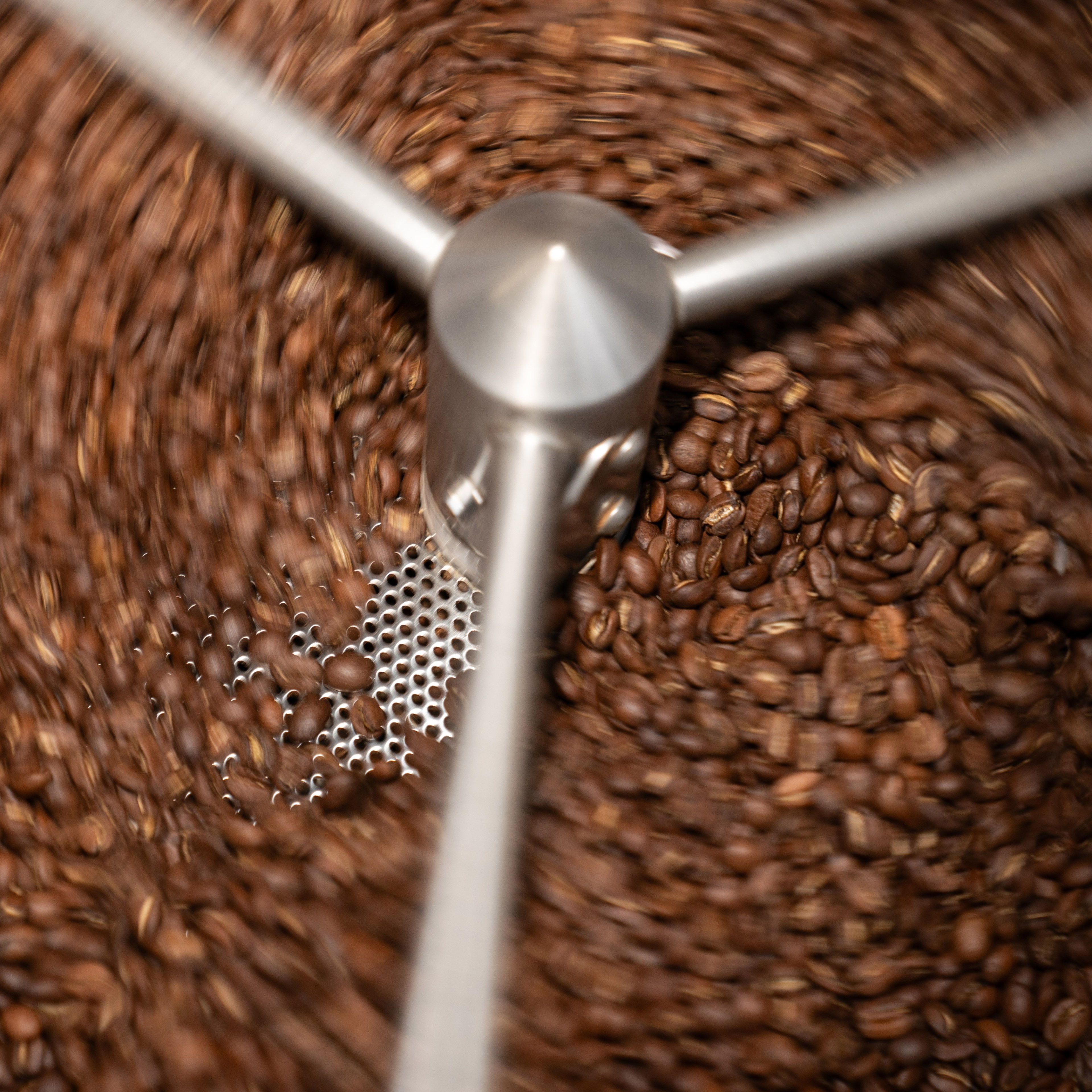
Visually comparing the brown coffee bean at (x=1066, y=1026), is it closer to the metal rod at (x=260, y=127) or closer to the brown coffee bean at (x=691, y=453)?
the brown coffee bean at (x=691, y=453)

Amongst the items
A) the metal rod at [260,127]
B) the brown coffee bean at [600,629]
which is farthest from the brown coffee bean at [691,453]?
the metal rod at [260,127]

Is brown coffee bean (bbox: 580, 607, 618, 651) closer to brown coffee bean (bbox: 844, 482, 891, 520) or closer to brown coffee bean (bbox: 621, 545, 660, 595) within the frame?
brown coffee bean (bbox: 621, 545, 660, 595)

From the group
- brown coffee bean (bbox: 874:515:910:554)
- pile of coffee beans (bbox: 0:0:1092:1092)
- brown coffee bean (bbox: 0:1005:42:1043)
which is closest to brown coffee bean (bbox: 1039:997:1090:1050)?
pile of coffee beans (bbox: 0:0:1092:1092)

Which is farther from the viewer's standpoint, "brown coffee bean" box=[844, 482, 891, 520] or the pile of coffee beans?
"brown coffee bean" box=[844, 482, 891, 520]

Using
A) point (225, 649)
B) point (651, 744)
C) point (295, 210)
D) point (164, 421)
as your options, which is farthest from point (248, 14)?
point (651, 744)

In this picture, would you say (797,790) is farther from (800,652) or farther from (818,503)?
(818,503)

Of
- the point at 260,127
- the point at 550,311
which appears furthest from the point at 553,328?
the point at 260,127
